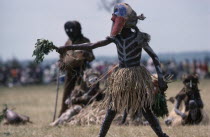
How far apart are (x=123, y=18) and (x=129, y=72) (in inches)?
31.4

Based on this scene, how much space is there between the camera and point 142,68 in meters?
8.77

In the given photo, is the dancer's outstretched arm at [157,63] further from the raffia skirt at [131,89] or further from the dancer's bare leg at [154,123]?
the dancer's bare leg at [154,123]

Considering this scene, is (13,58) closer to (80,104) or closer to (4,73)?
(4,73)

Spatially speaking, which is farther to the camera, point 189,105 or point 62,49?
point 189,105

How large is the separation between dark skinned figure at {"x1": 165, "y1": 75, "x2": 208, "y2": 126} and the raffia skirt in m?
3.45

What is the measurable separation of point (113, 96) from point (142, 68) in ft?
1.98

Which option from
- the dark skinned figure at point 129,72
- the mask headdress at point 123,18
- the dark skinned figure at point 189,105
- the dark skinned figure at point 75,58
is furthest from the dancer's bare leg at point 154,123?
the dark skinned figure at point 75,58

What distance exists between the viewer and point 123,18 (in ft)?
28.3

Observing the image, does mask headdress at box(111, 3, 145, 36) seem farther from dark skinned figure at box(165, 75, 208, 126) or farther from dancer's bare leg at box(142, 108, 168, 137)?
dark skinned figure at box(165, 75, 208, 126)

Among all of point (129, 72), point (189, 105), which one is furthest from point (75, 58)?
point (129, 72)

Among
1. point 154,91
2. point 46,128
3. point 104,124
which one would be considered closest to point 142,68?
point 154,91

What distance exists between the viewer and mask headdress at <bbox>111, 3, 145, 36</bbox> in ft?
28.2

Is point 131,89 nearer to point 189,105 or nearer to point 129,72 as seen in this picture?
point 129,72

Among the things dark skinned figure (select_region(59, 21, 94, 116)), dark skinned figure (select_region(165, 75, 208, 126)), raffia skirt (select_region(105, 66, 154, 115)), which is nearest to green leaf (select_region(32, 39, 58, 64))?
raffia skirt (select_region(105, 66, 154, 115))
